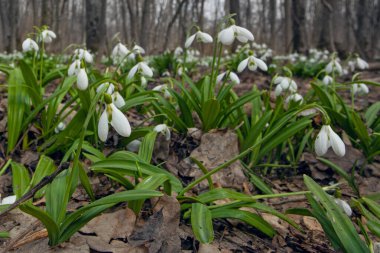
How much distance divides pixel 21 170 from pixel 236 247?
48.8 inches

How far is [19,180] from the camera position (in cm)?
217

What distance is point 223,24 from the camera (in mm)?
2846

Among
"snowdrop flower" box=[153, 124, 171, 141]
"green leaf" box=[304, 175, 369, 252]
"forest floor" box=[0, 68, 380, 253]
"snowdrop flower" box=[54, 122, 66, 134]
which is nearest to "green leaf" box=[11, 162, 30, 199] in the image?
"forest floor" box=[0, 68, 380, 253]

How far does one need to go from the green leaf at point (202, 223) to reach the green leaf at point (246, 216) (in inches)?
4.4

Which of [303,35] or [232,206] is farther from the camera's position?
[303,35]

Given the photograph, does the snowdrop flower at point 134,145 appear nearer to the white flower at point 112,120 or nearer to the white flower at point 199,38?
the white flower at point 199,38

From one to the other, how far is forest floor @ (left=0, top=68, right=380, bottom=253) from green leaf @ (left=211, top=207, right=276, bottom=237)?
0.07 m

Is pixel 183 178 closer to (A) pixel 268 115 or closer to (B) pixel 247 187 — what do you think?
(B) pixel 247 187

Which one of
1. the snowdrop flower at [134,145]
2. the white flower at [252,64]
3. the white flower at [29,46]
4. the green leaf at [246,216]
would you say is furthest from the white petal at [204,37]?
the green leaf at [246,216]

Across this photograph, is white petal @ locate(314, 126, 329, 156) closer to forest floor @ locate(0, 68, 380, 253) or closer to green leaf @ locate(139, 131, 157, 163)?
forest floor @ locate(0, 68, 380, 253)

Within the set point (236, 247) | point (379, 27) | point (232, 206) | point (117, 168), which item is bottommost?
point (236, 247)

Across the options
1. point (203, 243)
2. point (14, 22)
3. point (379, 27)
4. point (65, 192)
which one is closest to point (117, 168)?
point (65, 192)

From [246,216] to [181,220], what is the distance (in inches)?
12.2

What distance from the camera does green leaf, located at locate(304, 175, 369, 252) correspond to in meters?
1.64
